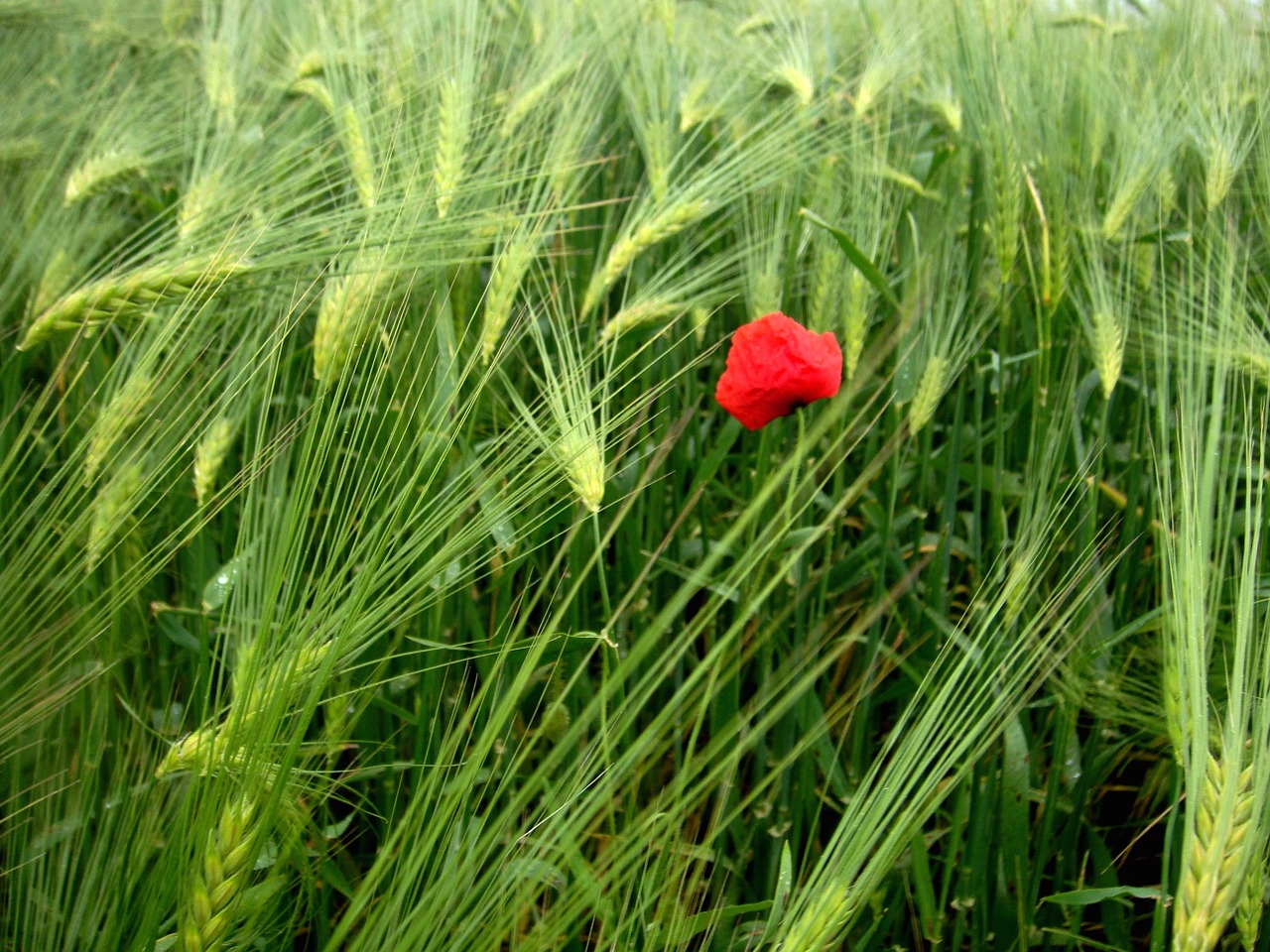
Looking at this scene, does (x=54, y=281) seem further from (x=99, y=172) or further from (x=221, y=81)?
(x=221, y=81)

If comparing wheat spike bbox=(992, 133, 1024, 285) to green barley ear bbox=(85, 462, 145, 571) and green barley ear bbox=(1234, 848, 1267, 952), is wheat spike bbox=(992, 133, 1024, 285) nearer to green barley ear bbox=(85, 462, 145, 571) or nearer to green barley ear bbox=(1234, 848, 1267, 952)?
green barley ear bbox=(1234, 848, 1267, 952)

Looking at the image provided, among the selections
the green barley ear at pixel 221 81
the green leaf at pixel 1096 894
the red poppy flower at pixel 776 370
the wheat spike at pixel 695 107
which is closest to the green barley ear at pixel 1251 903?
the green leaf at pixel 1096 894

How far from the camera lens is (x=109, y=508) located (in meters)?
0.63

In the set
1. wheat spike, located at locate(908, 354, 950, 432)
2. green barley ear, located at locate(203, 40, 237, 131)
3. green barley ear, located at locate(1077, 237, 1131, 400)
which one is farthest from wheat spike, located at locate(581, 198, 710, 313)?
green barley ear, located at locate(203, 40, 237, 131)

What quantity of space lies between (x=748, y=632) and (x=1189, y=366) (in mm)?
382

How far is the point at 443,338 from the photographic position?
0.72 metres

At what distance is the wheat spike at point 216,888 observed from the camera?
406 mm

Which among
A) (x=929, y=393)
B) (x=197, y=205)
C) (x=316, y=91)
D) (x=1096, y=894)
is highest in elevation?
(x=316, y=91)

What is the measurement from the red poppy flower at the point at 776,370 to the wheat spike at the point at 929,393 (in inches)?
A: 5.1

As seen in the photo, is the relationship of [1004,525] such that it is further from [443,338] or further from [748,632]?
[443,338]

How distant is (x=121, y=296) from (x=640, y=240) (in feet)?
1.23

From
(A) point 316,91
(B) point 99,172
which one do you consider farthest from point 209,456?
(A) point 316,91

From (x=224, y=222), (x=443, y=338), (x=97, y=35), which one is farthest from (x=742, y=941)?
(x=97, y=35)

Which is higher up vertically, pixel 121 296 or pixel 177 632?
pixel 121 296
